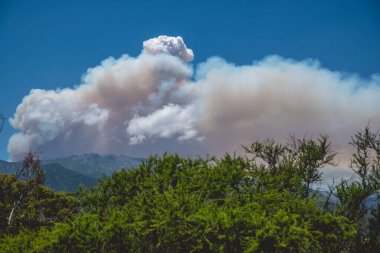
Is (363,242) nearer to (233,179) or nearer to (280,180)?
(280,180)

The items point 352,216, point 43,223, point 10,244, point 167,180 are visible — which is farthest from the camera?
point 43,223

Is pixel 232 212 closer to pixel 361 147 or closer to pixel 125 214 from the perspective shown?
pixel 125 214

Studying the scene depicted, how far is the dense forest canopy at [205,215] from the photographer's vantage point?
1720 cm

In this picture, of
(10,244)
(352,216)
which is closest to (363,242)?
(352,216)

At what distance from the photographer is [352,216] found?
103ft

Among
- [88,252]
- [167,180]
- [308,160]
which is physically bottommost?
[88,252]

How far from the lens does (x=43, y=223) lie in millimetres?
34750

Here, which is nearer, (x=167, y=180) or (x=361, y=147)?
(x=167, y=180)

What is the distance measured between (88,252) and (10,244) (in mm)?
4272

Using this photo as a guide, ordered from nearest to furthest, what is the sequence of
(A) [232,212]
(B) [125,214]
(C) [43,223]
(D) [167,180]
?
1. (A) [232,212]
2. (B) [125,214]
3. (D) [167,180]
4. (C) [43,223]

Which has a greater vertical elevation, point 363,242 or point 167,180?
point 167,180

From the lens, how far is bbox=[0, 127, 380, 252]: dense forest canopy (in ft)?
56.4

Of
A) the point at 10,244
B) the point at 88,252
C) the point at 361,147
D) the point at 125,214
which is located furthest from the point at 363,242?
the point at 10,244

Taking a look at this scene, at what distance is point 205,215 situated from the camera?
18062 millimetres
